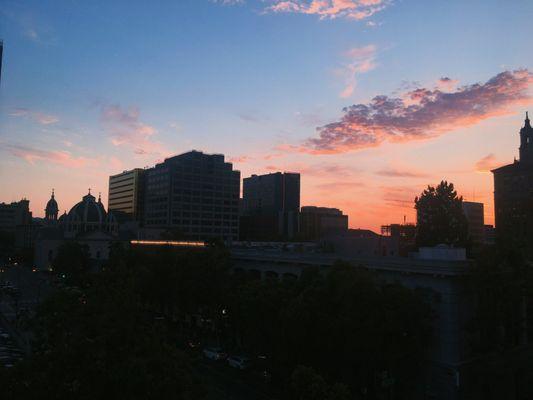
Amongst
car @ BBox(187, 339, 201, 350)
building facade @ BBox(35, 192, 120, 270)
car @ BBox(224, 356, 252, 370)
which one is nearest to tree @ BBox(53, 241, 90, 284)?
building facade @ BBox(35, 192, 120, 270)

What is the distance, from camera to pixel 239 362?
46.1 meters

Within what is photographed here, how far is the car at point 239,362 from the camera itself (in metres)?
45.8

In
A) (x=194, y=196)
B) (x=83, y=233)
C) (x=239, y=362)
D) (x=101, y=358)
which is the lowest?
(x=239, y=362)

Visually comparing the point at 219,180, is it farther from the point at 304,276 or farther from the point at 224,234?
the point at 304,276

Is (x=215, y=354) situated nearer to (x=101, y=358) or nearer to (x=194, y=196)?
(x=101, y=358)

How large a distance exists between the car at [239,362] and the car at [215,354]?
1650 millimetres

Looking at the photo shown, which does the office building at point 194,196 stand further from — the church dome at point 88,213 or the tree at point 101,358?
the tree at point 101,358

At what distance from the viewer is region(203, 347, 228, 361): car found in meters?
48.7

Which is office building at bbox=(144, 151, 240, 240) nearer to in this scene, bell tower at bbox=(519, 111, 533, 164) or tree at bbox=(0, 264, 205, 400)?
bell tower at bbox=(519, 111, 533, 164)

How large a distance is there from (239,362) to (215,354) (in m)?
3.89

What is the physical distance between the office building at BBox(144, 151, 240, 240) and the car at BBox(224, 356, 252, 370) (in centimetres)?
12879

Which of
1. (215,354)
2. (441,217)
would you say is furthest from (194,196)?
(215,354)

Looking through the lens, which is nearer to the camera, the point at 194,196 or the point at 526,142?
the point at 526,142

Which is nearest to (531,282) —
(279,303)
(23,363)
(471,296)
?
(471,296)
